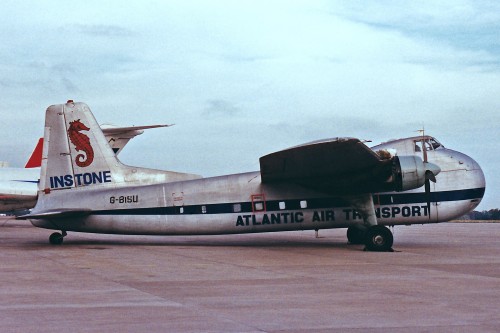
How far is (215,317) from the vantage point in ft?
32.7

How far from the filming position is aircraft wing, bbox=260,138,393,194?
74.3 ft

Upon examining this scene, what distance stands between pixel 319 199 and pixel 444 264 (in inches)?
286

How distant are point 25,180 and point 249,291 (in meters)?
40.9

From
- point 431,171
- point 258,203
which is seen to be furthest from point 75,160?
point 431,171

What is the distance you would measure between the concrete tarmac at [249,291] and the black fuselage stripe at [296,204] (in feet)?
8.20

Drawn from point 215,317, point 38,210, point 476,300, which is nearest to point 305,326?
point 215,317

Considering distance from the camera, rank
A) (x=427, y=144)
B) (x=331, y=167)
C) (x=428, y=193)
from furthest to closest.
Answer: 1. (x=427, y=144)
2. (x=428, y=193)
3. (x=331, y=167)

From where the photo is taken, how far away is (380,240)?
23.8 metres

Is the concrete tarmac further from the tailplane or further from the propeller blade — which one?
the tailplane

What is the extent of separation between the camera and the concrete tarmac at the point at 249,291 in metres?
9.49

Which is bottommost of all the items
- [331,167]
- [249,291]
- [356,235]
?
[249,291]

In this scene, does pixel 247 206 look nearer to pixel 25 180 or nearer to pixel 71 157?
pixel 71 157

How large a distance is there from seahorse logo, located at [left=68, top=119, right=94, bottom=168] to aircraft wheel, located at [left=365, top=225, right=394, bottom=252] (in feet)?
36.3

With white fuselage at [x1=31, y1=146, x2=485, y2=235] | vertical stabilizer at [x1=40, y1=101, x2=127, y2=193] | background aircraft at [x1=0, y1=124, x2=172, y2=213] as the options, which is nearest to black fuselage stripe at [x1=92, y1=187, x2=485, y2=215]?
white fuselage at [x1=31, y1=146, x2=485, y2=235]
